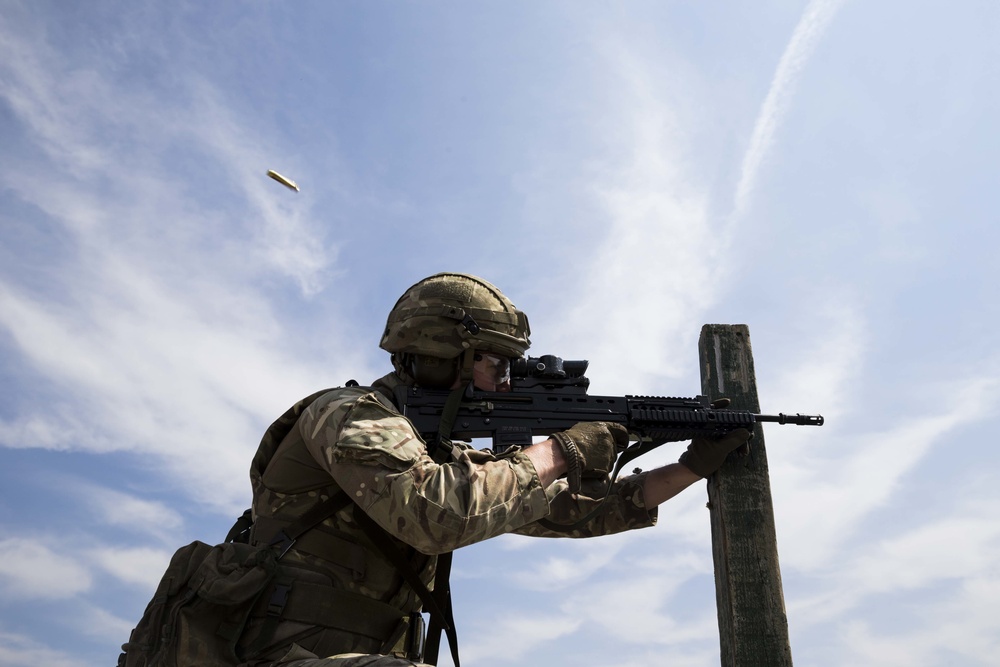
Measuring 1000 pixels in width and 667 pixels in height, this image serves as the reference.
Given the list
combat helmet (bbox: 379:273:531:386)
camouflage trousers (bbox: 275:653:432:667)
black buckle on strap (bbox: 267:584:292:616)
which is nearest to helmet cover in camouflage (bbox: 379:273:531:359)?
combat helmet (bbox: 379:273:531:386)

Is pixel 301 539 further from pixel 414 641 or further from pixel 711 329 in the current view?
pixel 711 329

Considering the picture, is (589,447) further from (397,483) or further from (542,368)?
(397,483)

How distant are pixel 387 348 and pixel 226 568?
6.22 feet

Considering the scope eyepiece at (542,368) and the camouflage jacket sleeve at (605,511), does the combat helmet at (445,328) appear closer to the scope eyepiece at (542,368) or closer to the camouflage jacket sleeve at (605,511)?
the scope eyepiece at (542,368)

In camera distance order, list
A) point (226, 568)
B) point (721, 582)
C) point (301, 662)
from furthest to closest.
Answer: point (721, 582), point (226, 568), point (301, 662)

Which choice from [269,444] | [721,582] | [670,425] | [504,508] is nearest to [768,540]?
[721,582]

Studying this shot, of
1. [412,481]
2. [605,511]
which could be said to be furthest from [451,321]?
[605,511]

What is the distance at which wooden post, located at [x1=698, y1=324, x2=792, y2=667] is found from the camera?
5.29 m

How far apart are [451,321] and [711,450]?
2.15m

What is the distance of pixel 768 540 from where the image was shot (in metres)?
5.54

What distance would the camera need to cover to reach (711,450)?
19.0 feet

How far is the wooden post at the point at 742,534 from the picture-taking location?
5.29m

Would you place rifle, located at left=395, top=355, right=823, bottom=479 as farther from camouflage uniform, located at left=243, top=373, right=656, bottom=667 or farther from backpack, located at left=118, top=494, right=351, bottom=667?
backpack, located at left=118, top=494, right=351, bottom=667

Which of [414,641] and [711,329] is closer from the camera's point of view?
[414,641]
